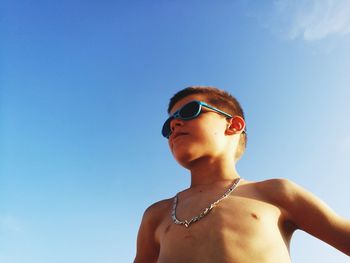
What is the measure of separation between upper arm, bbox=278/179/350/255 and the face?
866mm

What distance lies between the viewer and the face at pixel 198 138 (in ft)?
12.6

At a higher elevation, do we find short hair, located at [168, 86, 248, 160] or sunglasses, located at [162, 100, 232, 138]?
short hair, located at [168, 86, 248, 160]

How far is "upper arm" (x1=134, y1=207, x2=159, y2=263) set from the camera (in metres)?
3.85

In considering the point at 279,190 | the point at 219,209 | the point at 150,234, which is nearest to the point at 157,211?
the point at 150,234

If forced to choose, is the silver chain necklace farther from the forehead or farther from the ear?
the forehead

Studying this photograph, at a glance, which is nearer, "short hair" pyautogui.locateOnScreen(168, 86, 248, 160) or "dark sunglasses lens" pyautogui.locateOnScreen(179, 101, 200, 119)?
"dark sunglasses lens" pyautogui.locateOnScreen(179, 101, 200, 119)

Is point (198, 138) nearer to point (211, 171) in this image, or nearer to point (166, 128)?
point (211, 171)

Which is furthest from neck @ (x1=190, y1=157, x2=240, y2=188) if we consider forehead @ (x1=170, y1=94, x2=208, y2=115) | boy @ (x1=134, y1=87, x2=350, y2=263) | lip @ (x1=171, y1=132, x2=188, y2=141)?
forehead @ (x1=170, y1=94, x2=208, y2=115)

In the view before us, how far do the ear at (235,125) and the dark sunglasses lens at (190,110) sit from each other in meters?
0.49

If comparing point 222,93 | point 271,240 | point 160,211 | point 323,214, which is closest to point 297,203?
point 323,214

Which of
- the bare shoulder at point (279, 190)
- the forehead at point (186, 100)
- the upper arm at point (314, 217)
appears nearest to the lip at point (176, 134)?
the forehead at point (186, 100)

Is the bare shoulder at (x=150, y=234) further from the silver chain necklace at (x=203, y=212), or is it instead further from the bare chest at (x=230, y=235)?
the bare chest at (x=230, y=235)

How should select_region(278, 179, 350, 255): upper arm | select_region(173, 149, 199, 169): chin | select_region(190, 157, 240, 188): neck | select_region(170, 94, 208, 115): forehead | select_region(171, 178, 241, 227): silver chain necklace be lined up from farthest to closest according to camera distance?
select_region(170, 94, 208, 115): forehead
select_region(190, 157, 240, 188): neck
select_region(173, 149, 199, 169): chin
select_region(171, 178, 241, 227): silver chain necklace
select_region(278, 179, 350, 255): upper arm

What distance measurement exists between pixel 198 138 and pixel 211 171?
42 cm
